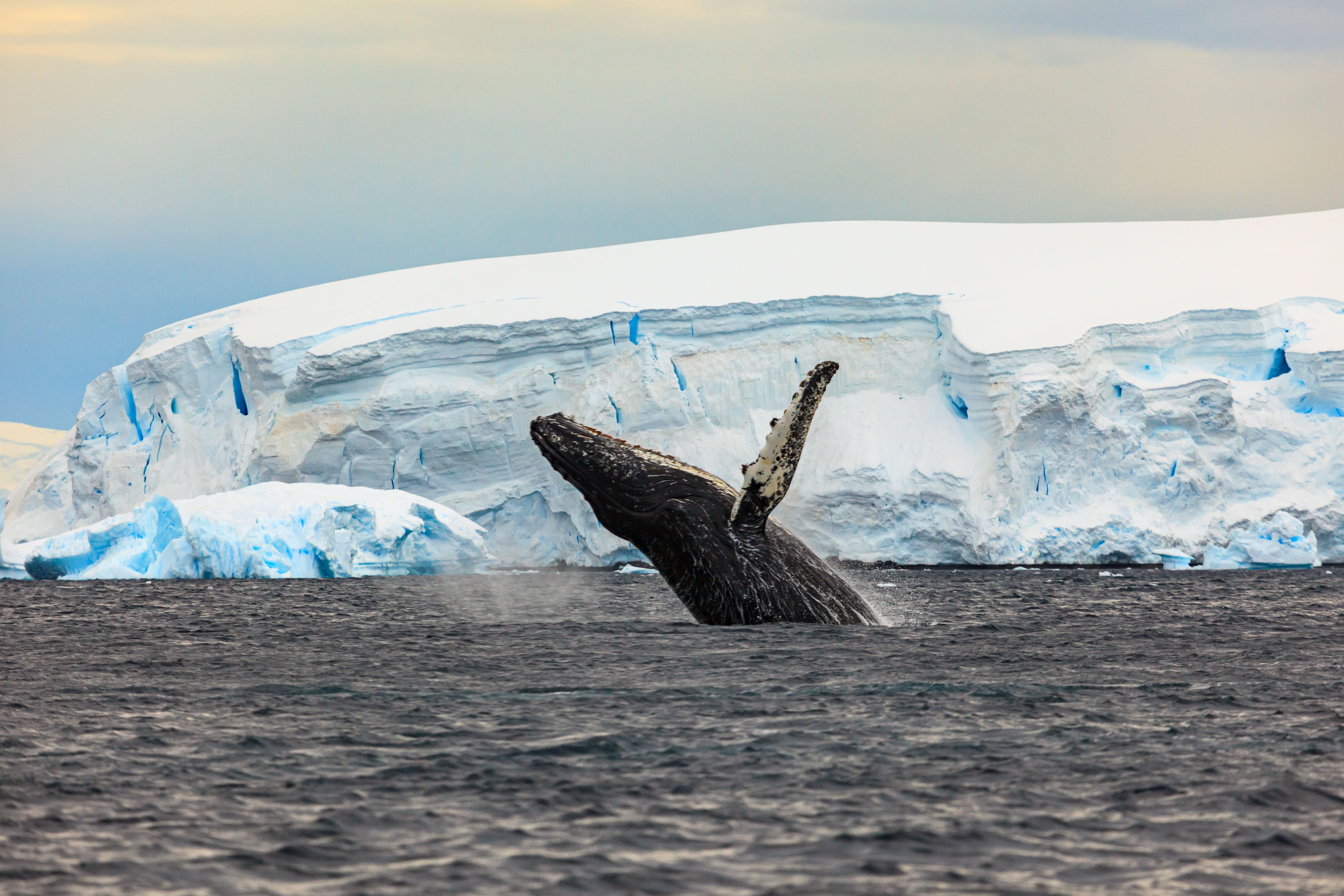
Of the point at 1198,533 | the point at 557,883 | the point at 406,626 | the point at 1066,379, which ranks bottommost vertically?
the point at 557,883

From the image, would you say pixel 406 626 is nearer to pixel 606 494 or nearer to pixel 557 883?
pixel 606 494

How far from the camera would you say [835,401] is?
1404 inches

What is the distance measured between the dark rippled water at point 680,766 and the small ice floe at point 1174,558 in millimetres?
18821

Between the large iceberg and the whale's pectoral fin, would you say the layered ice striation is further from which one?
the whale's pectoral fin

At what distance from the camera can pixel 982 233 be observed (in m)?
45.5

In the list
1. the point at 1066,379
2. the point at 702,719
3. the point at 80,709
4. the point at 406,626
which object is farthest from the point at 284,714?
the point at 1066,379

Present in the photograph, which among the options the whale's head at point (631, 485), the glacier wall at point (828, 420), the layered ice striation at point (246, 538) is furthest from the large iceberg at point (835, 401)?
the whale's head at point (631, 485)

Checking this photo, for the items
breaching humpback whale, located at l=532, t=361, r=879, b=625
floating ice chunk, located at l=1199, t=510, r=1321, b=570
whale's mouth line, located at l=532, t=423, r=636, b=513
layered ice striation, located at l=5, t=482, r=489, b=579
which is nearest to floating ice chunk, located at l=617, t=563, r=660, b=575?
layered ice striation, located at l=5, t=482, r=489, b=579

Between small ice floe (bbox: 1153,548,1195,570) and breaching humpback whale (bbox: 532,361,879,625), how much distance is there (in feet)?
77.4

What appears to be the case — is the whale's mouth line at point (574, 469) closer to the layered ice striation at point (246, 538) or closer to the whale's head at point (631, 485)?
the whale's head at point (631, 485)

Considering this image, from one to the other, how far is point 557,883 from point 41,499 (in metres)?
39.3

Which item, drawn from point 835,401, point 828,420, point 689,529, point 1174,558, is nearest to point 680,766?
point 689,529

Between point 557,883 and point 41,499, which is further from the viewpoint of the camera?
point 41,499

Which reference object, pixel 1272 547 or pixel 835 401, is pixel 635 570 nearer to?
pixel 835 401
